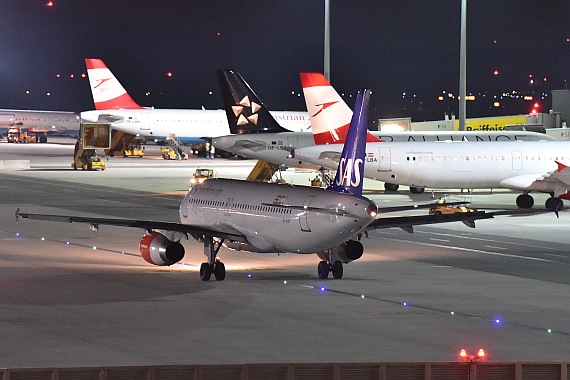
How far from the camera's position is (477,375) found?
57.2 feet

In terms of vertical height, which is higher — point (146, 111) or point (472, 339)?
point (146, 111)

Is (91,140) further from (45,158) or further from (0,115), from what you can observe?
(0,115)

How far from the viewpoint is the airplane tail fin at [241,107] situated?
73312 millimetres

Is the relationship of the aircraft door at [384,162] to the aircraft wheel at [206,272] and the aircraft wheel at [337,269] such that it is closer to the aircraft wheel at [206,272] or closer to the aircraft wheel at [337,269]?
the aircraft wheel at [337,269]

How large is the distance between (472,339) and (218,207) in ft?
42.3

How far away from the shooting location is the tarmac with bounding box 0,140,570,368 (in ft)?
73.5

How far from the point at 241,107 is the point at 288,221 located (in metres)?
42.5

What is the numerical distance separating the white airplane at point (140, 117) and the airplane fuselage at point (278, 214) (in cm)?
8454

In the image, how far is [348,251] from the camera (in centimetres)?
3231

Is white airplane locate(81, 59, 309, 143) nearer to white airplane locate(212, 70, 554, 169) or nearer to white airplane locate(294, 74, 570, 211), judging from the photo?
white airplane locate(212, 70, 554, 169)

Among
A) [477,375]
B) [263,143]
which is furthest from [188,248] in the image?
[263,143]

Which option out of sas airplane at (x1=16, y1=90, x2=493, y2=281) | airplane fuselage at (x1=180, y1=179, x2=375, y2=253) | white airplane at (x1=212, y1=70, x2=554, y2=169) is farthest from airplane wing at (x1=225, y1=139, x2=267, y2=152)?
sas airplane at (x1=16, y1=90, x2=493, y2=281)

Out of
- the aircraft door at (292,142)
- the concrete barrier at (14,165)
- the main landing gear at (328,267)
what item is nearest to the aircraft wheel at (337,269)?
the main landing gear at (328,267)

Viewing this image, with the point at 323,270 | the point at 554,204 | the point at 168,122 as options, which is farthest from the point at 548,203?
the point at 168,122
